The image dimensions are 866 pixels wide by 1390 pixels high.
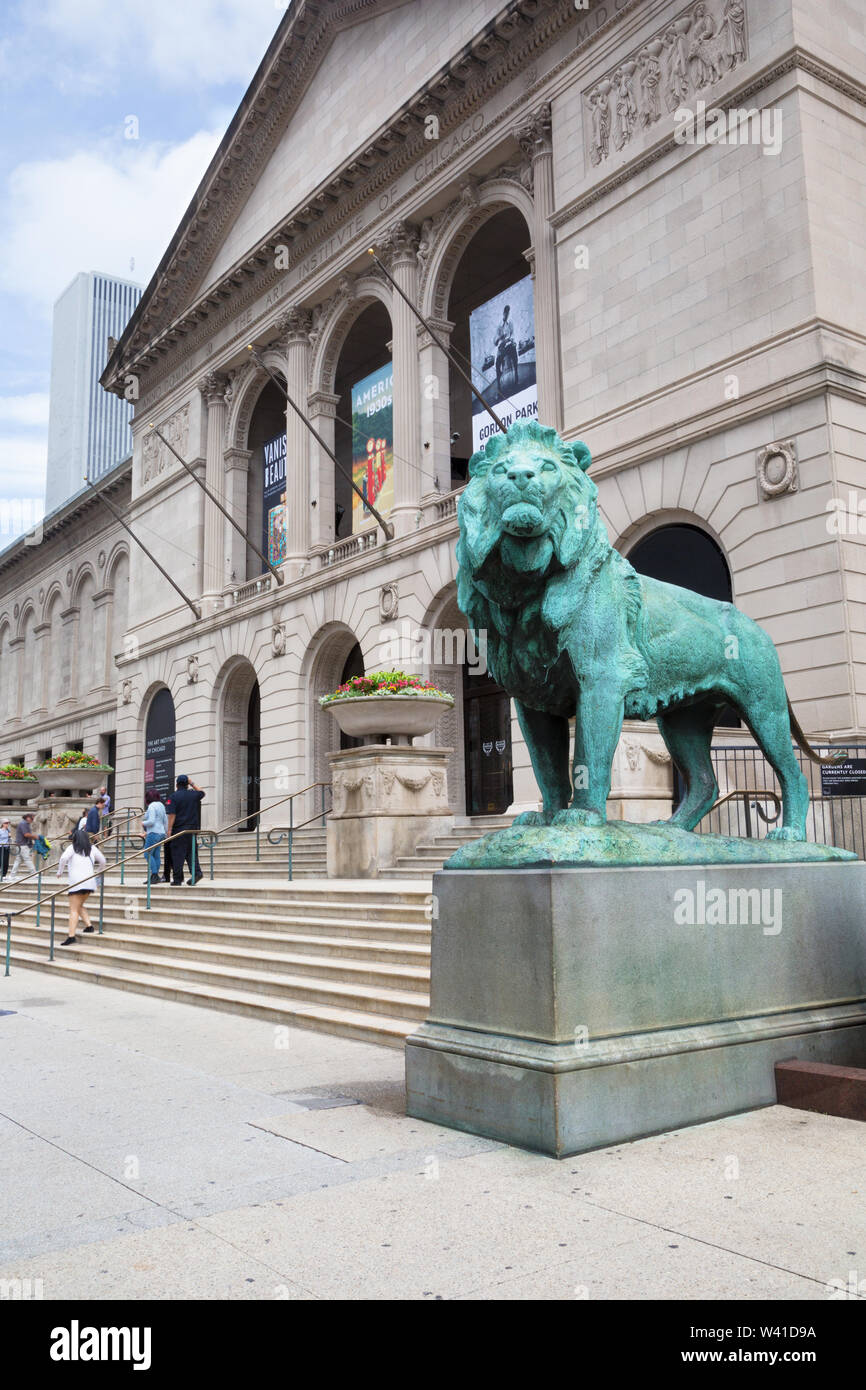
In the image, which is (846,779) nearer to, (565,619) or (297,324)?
(565,619)

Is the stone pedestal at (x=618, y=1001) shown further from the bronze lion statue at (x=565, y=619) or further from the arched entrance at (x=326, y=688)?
the arched entrance at (x=326, y=688)

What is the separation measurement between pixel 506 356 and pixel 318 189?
888cm

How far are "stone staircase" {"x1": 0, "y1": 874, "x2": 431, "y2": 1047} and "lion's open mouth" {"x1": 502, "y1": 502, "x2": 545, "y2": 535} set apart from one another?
4485 mm

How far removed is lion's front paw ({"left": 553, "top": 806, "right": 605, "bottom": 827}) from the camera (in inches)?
210

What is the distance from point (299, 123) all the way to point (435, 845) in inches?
1018

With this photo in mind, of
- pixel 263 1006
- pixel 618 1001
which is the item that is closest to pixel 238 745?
pixel 263 1006

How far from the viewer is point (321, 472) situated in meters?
30.5

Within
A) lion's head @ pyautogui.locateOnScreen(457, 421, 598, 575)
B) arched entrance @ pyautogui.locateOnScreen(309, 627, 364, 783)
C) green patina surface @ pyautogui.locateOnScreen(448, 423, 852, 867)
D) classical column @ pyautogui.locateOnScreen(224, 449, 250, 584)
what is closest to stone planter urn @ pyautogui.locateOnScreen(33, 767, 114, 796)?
arched entrance @ pyautogui.locateOnScreen(309, 627, 364, 783)

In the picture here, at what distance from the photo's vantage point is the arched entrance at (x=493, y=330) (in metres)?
24.3

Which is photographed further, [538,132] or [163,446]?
[163,446]

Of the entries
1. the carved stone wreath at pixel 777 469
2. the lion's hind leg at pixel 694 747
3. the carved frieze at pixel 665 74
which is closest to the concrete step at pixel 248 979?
the lion's hind leg at pixel 694 747

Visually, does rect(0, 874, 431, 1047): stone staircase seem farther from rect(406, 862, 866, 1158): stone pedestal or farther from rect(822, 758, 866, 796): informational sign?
rect(822, 758, 866, 796): informational sign

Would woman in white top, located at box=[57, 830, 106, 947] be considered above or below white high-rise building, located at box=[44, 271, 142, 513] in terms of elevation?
below
